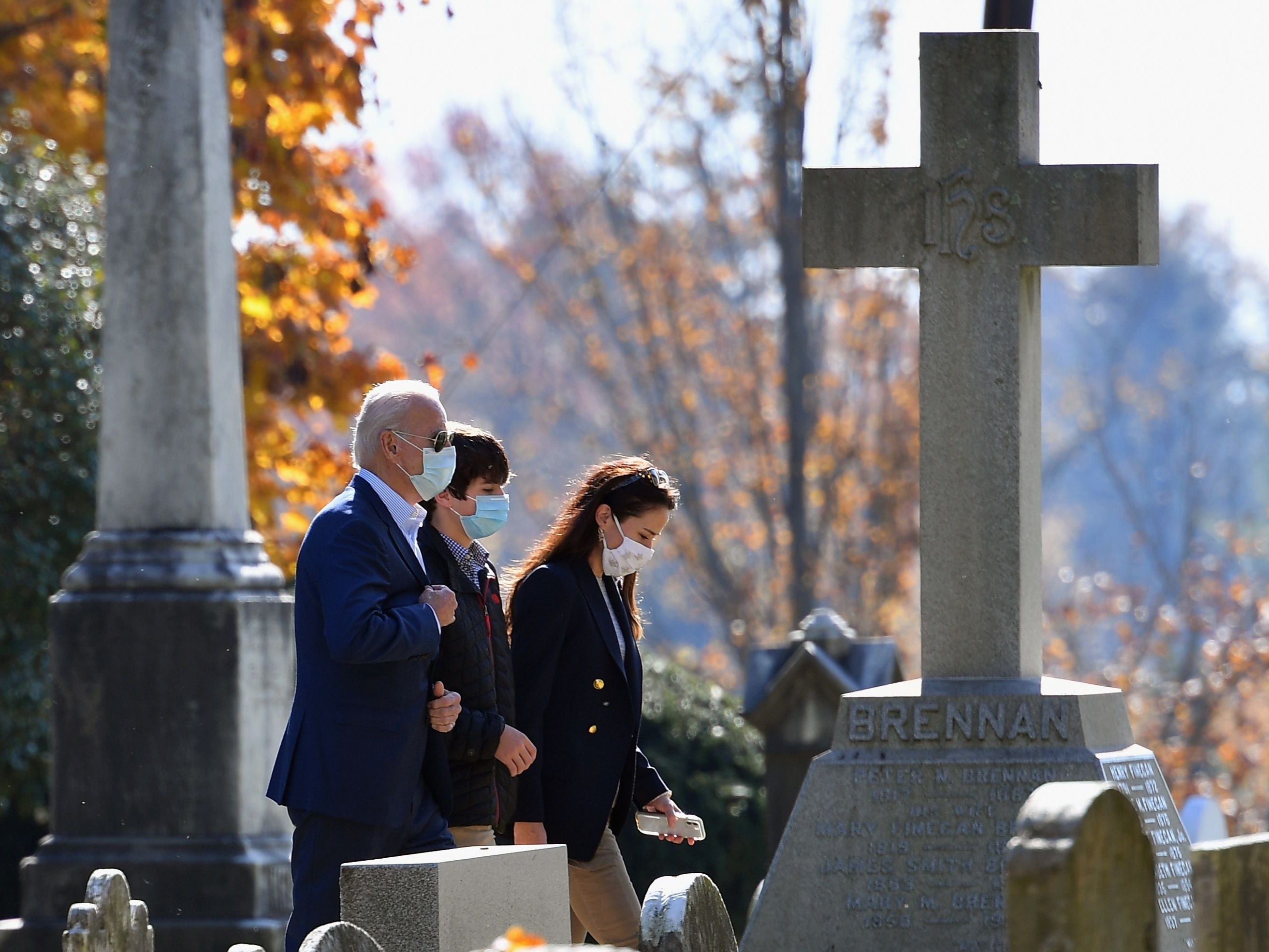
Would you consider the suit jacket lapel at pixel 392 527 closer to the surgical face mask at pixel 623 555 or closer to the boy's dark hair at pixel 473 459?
the boy's dark hair at pixel 473 459

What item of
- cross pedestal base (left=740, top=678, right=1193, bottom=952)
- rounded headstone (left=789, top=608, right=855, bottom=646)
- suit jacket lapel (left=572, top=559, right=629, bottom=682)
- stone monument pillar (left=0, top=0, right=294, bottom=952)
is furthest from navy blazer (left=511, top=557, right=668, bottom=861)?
rounded headstone (left=789, top=608, right=855, bottom=646)

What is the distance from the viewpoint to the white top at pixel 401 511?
5.42 metres

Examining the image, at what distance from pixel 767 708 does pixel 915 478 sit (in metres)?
8.29

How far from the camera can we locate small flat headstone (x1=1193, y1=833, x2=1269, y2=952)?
4.36 meters

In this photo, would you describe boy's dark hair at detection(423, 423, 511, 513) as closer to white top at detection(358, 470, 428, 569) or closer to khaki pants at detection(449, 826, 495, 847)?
white top at detection(358, 470, 428, 569)

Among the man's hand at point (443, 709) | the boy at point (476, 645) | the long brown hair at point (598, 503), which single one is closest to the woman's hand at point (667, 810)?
the boy at point (476, 645)

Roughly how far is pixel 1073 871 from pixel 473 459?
2.39 metres

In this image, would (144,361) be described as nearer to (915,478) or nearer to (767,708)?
(767,708)

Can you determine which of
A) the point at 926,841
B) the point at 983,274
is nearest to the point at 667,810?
the point at 926,841

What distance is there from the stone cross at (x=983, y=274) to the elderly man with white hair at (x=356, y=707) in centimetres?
178

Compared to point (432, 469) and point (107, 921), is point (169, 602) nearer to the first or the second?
point (107, 921)

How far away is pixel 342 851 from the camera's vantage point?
525cm

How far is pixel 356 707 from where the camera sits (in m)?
5.25

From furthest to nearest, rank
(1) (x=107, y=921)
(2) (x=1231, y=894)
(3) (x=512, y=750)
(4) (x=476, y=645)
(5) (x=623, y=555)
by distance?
(5) (x=623, y=555) < (4) (x=476, y=645) < (3) (x=512, y=750) < (1) (x=107, y=921) < (2) (x=1231, y=894)
